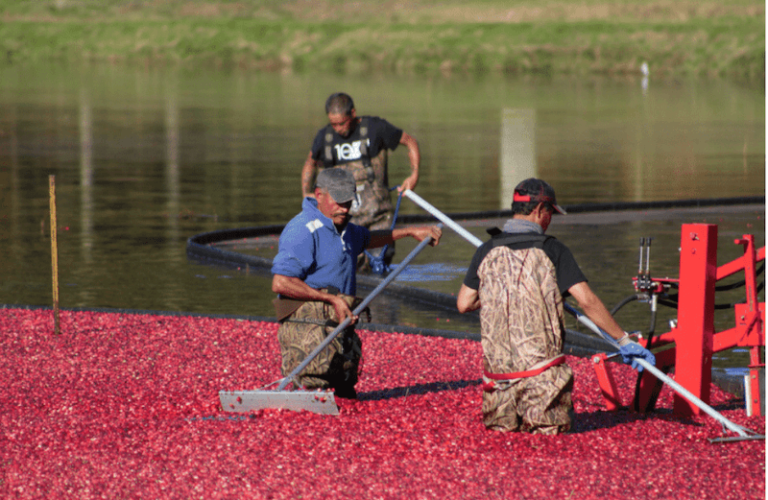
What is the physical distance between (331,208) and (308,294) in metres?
0.49

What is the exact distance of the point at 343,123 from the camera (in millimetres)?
10891

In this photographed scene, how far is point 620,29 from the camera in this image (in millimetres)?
113125

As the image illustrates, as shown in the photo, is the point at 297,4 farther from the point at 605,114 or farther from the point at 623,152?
the point at 623,152

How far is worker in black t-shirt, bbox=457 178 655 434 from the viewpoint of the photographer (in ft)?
20.7

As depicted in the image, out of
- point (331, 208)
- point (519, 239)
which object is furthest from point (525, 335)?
point (331, 208)

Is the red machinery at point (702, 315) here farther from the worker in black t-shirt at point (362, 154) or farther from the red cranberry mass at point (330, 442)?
the worker in black t-shirt at point (362, 154)

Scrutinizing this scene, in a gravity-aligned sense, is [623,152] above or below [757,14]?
below

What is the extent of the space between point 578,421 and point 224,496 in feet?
7.22

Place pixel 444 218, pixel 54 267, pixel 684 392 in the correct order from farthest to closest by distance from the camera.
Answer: pixel 54 267, pixel 444 218, pixel 684 392

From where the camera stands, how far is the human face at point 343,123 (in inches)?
425

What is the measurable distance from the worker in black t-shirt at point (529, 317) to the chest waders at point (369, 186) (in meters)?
4.94

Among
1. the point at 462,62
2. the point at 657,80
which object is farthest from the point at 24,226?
the point at 462,62

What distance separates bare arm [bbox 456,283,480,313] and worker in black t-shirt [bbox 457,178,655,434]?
0.6 inches

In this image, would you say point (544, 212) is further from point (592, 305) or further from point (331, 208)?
point (331, 208)
